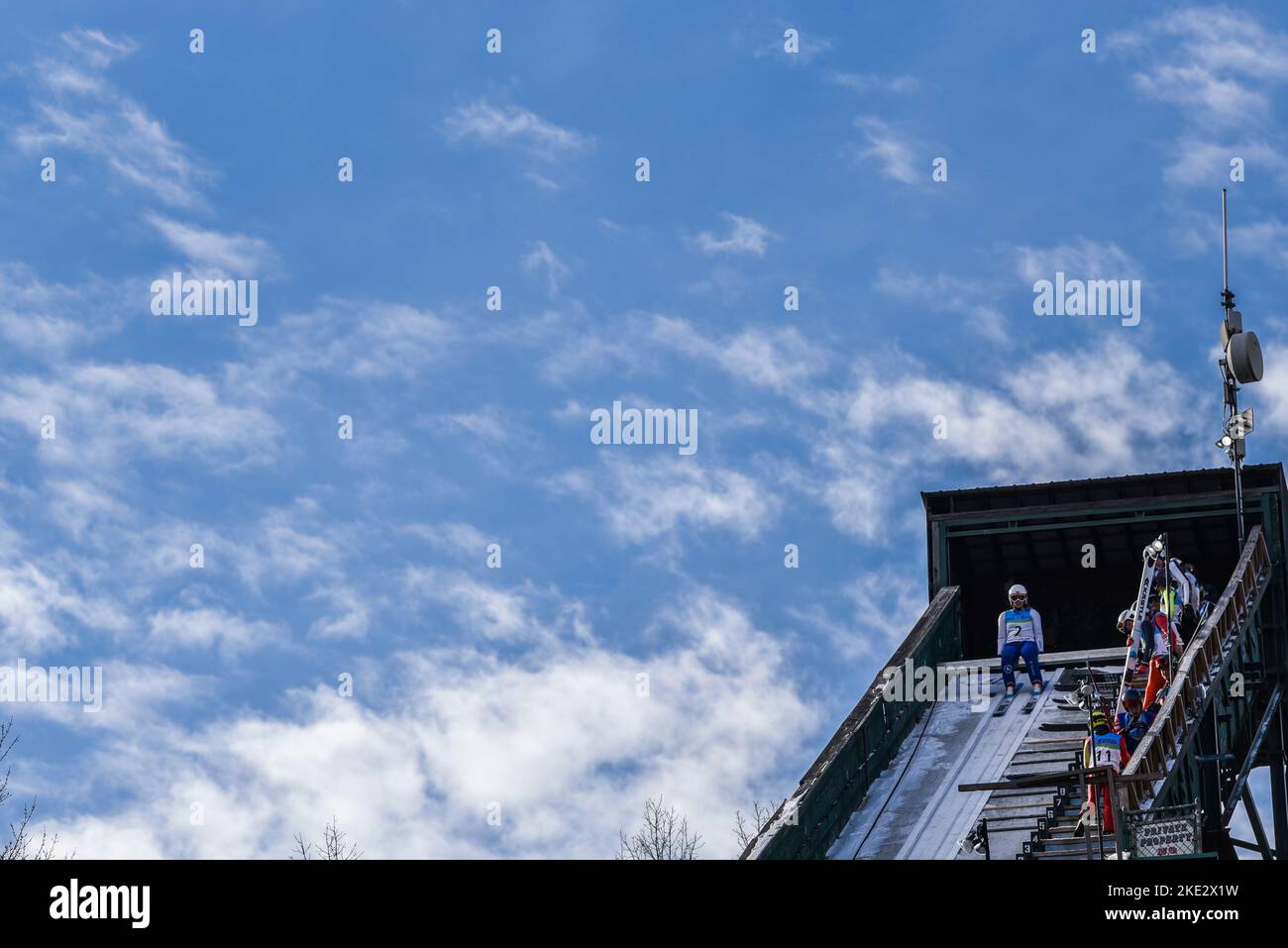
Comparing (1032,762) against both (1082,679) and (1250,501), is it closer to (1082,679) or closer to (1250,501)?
(1082,679)

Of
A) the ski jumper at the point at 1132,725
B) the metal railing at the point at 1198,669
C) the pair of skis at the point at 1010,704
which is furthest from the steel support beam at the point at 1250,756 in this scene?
the ski jumper at the point at 1132,725

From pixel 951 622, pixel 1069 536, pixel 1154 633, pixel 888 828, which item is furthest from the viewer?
pixel 1069 536

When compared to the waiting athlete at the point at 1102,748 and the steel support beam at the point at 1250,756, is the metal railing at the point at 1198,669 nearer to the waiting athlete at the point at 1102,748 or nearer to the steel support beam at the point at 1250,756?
the waiting athlete at the point at 1102,748

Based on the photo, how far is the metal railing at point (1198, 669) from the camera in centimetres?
2017

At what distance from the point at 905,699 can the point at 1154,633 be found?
10.5 feet

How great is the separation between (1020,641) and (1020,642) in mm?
13

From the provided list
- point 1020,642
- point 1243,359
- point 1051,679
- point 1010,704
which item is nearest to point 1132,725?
point 1010,704

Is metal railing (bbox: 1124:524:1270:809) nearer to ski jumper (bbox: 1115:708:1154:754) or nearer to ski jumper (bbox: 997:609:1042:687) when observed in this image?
ski jumper (bbox: 1115:708:1154:754)

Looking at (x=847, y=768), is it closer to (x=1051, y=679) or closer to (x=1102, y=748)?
(x=1102, y=748)
